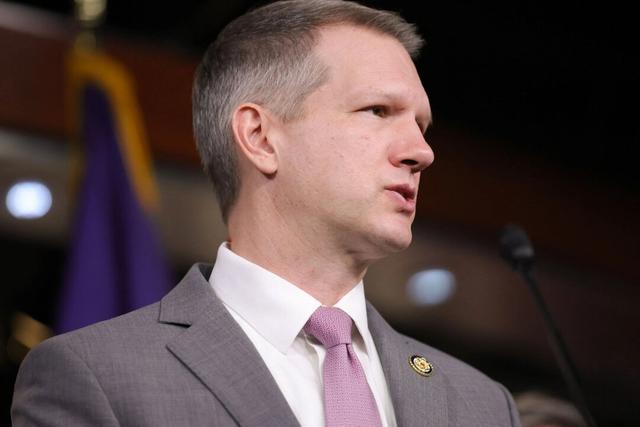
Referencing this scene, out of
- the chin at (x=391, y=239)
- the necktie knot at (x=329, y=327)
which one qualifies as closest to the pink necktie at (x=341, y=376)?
the necktie knot at (x=329, y=327)

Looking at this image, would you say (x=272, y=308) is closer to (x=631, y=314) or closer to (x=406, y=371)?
(x=406, y=371)

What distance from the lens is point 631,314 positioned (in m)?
5.20

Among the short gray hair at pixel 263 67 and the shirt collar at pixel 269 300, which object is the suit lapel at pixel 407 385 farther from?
the short gray hair at pixel 263 67

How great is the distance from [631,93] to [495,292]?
1.18 m

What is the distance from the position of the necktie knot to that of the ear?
28cm

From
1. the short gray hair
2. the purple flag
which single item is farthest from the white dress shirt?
the purple flag

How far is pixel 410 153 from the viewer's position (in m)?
1.76

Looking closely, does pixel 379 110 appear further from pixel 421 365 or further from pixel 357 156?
pixel 421 365

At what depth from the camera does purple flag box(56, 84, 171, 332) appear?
3.20 m

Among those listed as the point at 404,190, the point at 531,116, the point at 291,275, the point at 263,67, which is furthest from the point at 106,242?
the point at 531,116

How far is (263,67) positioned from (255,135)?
130 mm

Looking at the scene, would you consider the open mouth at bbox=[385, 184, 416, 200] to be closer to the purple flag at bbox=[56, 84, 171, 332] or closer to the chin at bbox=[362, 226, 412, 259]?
the chin at bbox=[362, 226, 412, 259]

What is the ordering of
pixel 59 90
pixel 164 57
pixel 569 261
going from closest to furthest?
pixel 59 90
pixel 164 57
pixel 569 261

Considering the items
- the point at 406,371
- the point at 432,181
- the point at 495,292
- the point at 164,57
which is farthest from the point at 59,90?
the point at 406,371
